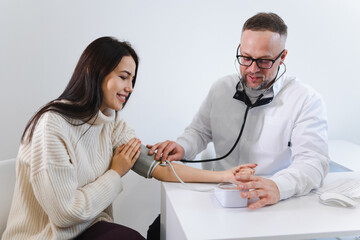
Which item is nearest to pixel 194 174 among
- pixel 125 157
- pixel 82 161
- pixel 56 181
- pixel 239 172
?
pixel 239 172

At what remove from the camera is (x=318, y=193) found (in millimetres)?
1408

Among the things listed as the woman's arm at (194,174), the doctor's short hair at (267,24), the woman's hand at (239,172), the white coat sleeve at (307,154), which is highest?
the doctor's short hair at (267,24)

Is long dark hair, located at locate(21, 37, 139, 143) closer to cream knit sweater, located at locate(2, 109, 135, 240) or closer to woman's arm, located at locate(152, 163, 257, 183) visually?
cream knit sweater, located at locate(2, 109, 135, 240)

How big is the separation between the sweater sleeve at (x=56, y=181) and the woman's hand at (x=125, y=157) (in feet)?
0.70

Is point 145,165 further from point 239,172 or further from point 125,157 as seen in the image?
point 239,172

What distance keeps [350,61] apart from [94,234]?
2.03 m

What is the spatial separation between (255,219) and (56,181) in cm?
62

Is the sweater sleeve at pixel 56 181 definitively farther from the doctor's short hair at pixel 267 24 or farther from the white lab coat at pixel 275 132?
the doctor's short hair at pixel 267 24

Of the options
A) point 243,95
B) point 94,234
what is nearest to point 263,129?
point 243,95

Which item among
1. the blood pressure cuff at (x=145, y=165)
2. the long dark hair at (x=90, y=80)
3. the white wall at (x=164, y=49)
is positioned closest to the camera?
the long dark hair at (x=90, y=80)

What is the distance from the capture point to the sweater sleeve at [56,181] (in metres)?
1.18

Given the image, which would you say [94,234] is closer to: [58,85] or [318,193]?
[318,193]

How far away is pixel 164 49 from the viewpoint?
2.33 meters

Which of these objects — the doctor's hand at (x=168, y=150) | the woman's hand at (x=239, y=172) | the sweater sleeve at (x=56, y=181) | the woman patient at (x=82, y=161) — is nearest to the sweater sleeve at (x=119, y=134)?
the woman patient at (x=82, y=161)
